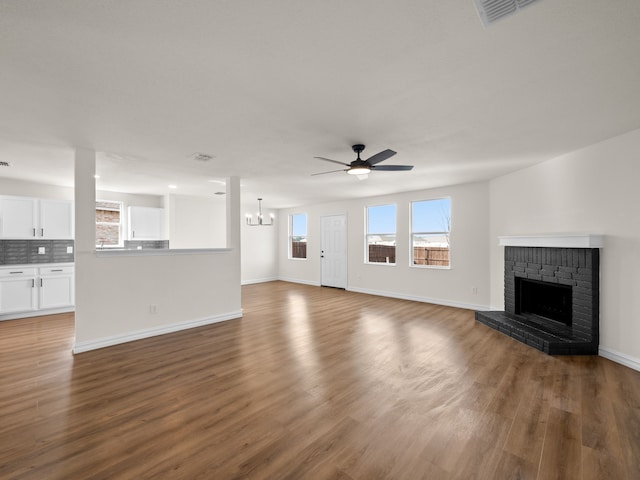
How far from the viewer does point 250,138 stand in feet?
10.9

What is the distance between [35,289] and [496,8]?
24.6ft

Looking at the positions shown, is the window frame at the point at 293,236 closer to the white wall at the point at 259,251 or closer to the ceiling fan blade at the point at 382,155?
the white wall at the point at 259,251

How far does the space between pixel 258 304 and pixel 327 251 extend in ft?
9.97

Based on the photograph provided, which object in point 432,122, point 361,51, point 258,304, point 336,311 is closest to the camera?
point 361,51

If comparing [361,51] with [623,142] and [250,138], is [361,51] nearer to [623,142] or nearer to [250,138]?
[250,138]

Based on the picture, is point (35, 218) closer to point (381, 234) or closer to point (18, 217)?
point (18, 217)

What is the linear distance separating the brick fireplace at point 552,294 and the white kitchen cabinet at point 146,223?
7.21 meters

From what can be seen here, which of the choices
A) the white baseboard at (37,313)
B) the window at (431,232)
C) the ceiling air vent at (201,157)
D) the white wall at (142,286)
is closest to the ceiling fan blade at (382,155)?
the ceiling air vent at (201,157)

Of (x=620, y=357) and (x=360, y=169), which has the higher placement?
(x=360, y=169)

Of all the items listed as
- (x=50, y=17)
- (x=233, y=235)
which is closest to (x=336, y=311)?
(x=233, y=235)

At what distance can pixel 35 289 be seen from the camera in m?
5.28

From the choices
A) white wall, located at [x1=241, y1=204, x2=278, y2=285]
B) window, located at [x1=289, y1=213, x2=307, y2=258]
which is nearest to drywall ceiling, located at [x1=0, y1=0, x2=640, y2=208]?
white wall, located at [x1=241, y1=204, x2=278, y2=285]

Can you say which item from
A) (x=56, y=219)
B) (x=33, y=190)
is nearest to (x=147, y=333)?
(x=56, y=219)

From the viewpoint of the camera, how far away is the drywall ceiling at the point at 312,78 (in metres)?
1.53
